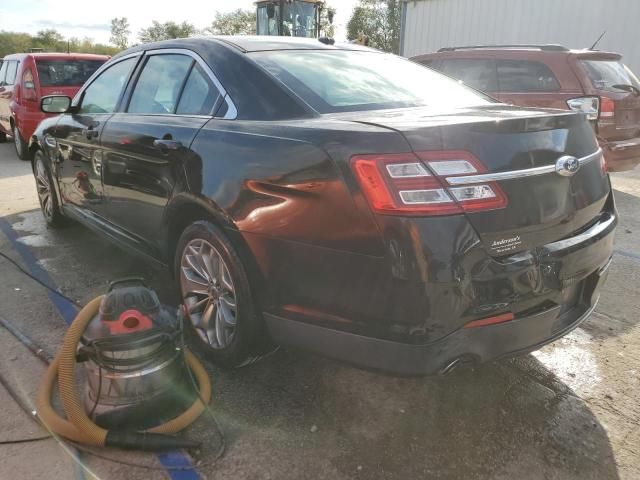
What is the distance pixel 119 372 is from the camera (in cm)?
215

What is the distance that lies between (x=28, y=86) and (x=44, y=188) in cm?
499

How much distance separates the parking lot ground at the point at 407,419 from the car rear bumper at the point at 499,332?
40 cm

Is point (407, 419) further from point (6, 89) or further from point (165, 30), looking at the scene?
point (165, 30)

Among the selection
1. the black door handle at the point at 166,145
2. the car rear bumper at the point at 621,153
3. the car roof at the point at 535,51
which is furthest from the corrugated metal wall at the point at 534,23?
the black door handle at the point at 166,145

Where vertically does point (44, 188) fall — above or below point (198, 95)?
below

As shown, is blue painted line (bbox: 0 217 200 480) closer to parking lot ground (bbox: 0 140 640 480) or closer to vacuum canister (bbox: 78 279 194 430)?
parking lot ground (bbox: 0 140 640 480)

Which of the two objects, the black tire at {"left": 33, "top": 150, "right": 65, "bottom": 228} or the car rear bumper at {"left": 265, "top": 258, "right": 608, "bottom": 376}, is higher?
the car rear bumper at {"left": 265, "top": 258, "right": 608, "bottom": 376}

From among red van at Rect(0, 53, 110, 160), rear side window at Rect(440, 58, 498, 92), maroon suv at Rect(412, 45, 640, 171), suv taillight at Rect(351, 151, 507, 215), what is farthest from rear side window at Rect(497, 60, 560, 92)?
red van at Rect(0, 53, 110, 160)

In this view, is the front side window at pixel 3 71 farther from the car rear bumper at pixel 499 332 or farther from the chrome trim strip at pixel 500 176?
the chrome trim strip at pixel 500 176

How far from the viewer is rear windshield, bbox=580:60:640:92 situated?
19.6 feet

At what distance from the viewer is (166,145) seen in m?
2.80

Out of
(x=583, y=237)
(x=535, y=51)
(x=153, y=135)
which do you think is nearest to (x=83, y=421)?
(x=153, y=135)

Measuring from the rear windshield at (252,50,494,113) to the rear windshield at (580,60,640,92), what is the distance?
3.71 meters

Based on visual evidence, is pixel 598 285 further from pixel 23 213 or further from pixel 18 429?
pixel 23 213
